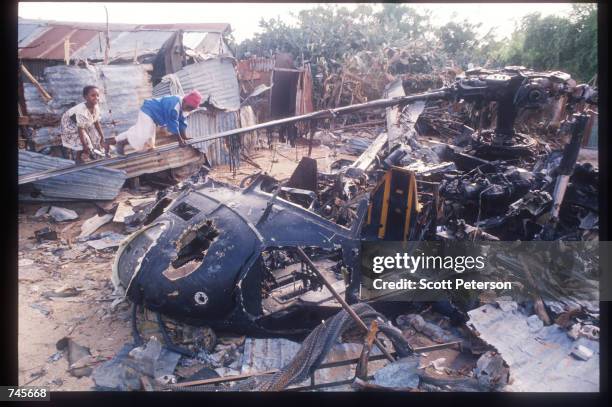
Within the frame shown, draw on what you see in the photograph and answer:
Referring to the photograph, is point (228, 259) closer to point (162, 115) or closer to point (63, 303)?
point (63, 303)

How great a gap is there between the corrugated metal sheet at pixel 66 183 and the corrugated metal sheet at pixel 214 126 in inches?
117

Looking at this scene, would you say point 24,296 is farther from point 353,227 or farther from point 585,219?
point 585,219

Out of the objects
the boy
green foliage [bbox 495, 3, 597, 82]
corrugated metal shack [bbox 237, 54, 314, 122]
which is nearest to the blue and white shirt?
the boy

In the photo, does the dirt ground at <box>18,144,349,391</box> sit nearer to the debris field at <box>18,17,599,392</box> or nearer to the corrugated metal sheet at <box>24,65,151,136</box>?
the debris field at <box>18,17,599,392</box>

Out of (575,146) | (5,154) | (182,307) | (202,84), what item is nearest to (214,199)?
(182,307)

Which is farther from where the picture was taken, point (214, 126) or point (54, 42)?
point (54, 42)

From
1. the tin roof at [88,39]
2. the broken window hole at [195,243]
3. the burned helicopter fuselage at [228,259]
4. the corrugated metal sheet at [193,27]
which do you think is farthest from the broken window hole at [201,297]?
the corrugated metal sheet at [193,27]

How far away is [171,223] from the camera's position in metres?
4.59

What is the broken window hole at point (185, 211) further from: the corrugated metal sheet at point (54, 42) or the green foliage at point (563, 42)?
the green foliage at point (563, 42)

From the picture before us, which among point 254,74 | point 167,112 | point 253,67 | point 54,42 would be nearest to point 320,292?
point 167,112

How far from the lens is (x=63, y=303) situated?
223 inches

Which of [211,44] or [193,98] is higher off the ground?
[211,44]

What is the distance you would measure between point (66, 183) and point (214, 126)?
176 inches

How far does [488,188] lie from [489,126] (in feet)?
31.4
